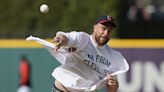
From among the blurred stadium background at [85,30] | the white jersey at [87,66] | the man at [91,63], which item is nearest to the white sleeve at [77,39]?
the man at [91,63]

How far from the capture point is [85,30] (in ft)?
53.8

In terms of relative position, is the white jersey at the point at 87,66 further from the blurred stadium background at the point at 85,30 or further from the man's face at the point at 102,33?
the blurred stadium background at the point at 85,30

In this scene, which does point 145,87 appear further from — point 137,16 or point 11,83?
point 137,16

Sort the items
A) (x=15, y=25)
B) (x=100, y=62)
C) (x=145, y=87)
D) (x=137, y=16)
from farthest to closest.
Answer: (x=15, y=25)
(x=137, y=16)
(x=145, y=87)
(x=100, y=62)

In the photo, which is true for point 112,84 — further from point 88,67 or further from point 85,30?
point 85,30

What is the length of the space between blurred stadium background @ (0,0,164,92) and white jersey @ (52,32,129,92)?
4.91 m

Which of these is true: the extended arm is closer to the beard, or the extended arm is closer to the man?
the man

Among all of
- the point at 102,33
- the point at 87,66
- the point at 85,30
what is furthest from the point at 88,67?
the point at 85,30

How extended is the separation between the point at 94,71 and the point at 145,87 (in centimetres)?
504

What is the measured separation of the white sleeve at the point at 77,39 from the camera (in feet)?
24.6

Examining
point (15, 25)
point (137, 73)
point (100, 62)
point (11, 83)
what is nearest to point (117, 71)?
point (100, 62)

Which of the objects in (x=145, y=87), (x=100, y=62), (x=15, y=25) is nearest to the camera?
(x=100, y=62)

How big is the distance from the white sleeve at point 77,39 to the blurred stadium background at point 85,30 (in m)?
5.26

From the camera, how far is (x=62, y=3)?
19.7 metres
